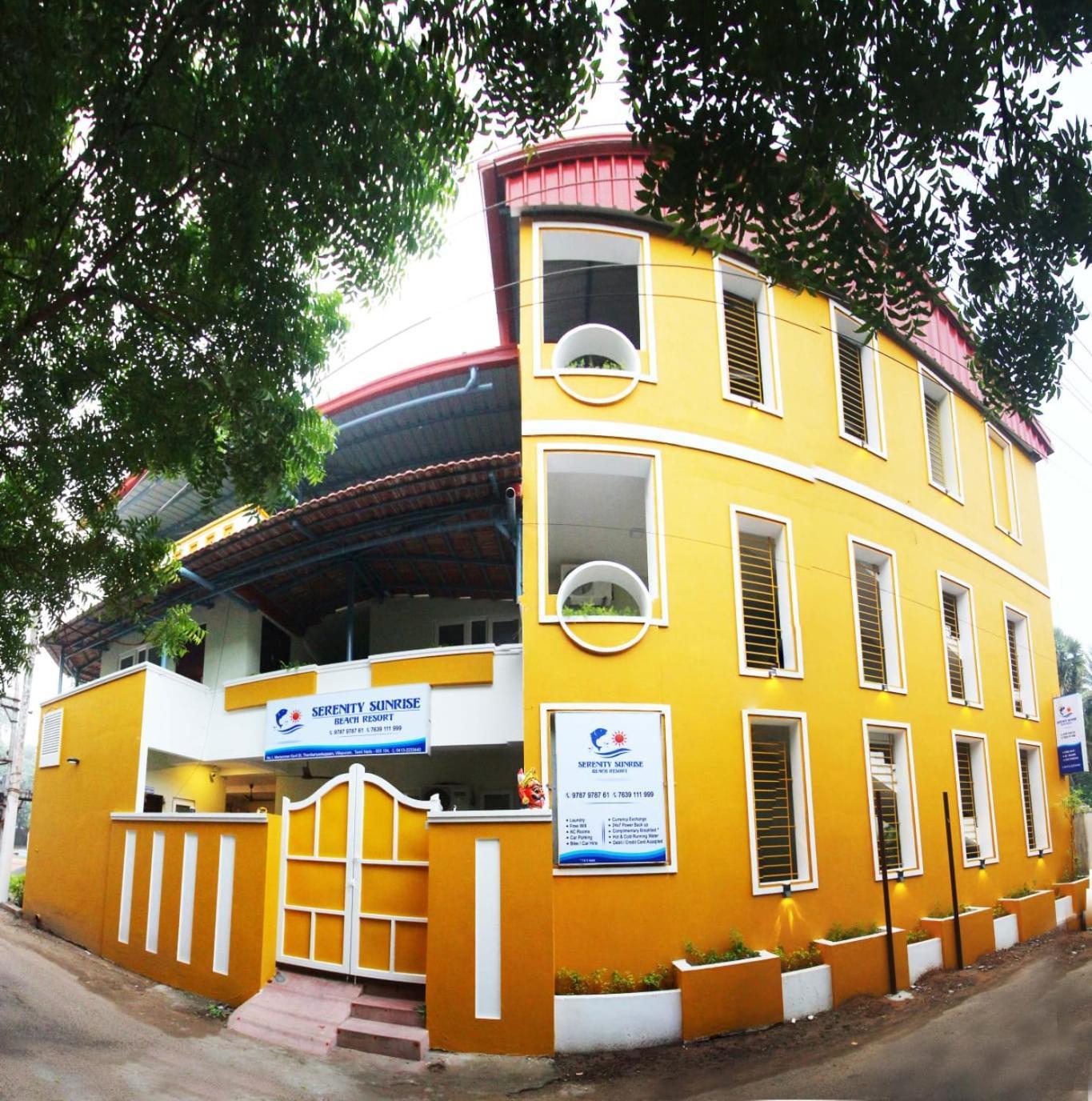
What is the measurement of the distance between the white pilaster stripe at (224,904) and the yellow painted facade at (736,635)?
3.50 metres

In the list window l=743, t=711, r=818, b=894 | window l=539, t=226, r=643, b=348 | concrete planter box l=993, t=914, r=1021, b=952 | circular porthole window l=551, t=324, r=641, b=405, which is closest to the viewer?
window l=743, t=711, r=818, b=894

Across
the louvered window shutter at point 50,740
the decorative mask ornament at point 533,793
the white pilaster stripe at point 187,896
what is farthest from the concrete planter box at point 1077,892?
the louvered window shutter at point 50,740

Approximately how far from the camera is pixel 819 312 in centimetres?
1319

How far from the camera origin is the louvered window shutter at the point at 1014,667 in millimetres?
16938

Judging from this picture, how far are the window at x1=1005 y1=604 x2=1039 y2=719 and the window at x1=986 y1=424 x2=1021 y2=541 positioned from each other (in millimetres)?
1565

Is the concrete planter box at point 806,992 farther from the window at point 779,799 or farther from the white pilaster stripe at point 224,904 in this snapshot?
the white pilaster stripe at point 224,904

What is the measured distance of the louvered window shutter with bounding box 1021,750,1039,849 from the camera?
16.3 metres

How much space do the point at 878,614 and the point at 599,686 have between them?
5.27 metres

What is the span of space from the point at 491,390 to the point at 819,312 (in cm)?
522

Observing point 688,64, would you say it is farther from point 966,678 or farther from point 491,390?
point 966,678

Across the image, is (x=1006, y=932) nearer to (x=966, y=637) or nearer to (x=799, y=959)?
(x=966, y=637)

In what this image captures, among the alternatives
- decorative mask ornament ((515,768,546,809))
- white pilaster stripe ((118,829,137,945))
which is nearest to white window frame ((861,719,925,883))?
decorative mask ornament ((515,768,546,809))

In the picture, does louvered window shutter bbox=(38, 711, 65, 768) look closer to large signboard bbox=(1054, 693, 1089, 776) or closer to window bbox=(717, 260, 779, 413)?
window bbox=(717, 260, 779, 413)

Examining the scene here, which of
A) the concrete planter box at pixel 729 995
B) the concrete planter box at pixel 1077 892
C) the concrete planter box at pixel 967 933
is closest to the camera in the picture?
the concrete planter box at pixel 729 995
